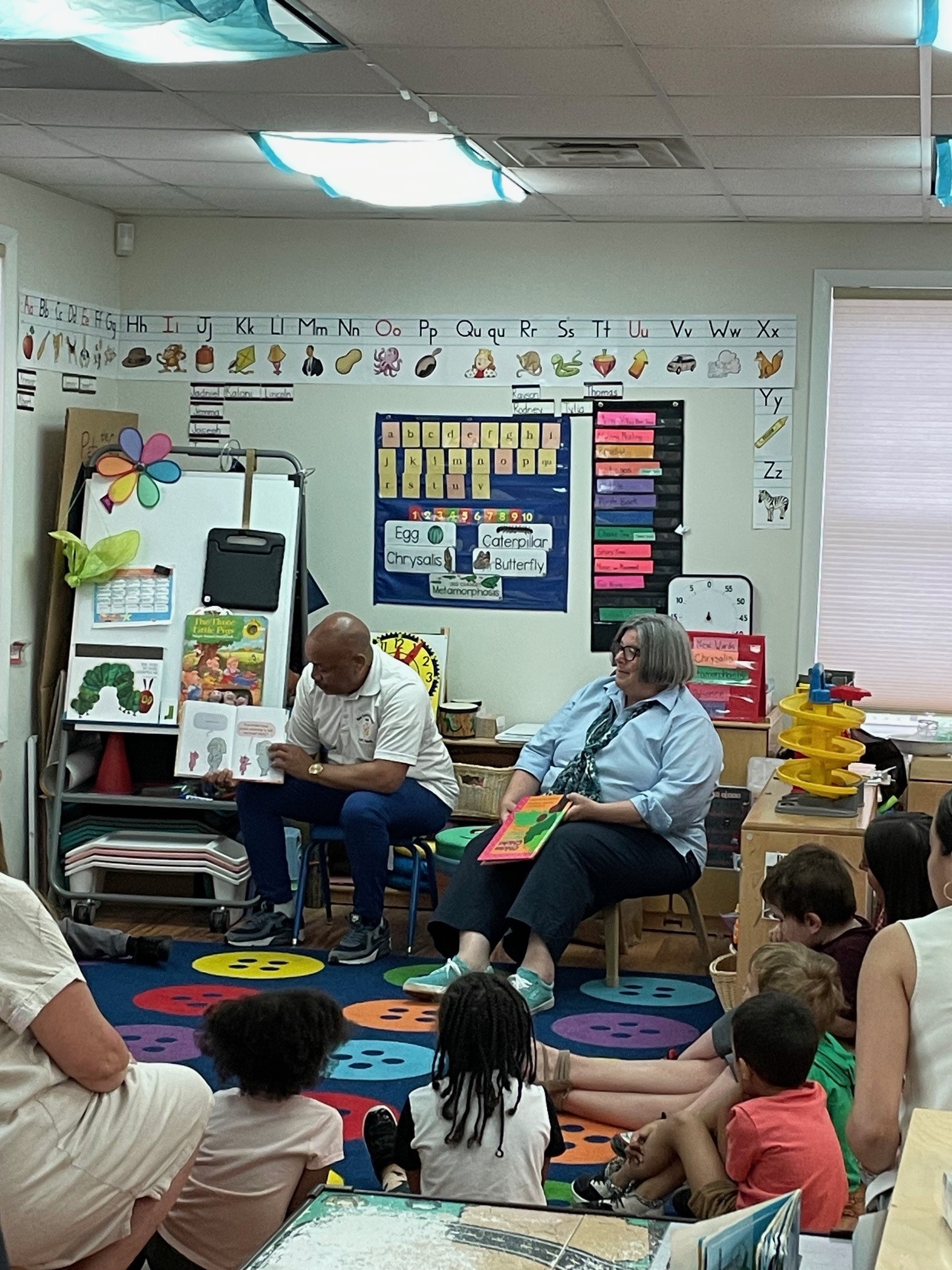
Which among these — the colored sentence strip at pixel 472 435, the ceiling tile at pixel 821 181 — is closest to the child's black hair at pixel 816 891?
the ceiling tile at pixel 821 181

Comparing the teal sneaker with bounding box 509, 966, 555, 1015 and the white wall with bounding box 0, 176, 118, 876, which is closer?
the teal sneaker with bounding box 509, 966, 555, 1015

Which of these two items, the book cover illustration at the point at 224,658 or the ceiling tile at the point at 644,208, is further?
the book cover illustration at the point at 224,658

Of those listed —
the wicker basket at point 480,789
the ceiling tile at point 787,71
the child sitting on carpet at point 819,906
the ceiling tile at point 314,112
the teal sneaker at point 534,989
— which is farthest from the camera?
the wicker basket at point 480,789

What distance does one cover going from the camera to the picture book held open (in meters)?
5.46

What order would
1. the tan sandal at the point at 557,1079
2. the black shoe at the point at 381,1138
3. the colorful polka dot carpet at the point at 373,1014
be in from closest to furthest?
the black shoe at the point at 381,1138
the tan sandal at the point at 557,1079
the colorful polka dot carpet at the point at 373,1014

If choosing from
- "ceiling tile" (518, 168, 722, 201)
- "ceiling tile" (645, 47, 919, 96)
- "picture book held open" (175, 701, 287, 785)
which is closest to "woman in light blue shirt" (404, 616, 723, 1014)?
"picture book held open" (175, 701, 287, 785)

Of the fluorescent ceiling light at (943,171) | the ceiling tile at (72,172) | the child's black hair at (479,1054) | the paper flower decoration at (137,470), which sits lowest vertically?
the child's black hair at (479,1054)

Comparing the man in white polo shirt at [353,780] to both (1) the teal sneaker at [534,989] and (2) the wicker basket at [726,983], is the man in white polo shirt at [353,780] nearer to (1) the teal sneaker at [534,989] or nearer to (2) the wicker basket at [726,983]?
(1) the teal sneaker at [534,989]

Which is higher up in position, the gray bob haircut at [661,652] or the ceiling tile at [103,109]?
the ceiling tile at [103,109]

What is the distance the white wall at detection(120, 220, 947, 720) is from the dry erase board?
44 centimetres

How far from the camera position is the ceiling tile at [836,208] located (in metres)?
5.36

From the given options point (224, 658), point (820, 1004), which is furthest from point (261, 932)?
point (820, 1004)

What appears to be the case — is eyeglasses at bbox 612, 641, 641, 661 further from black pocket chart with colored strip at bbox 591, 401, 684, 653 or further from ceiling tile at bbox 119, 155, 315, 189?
ceiling tile at bbox 119, 155, 315, 189

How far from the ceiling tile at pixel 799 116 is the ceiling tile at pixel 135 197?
2.17 meters
